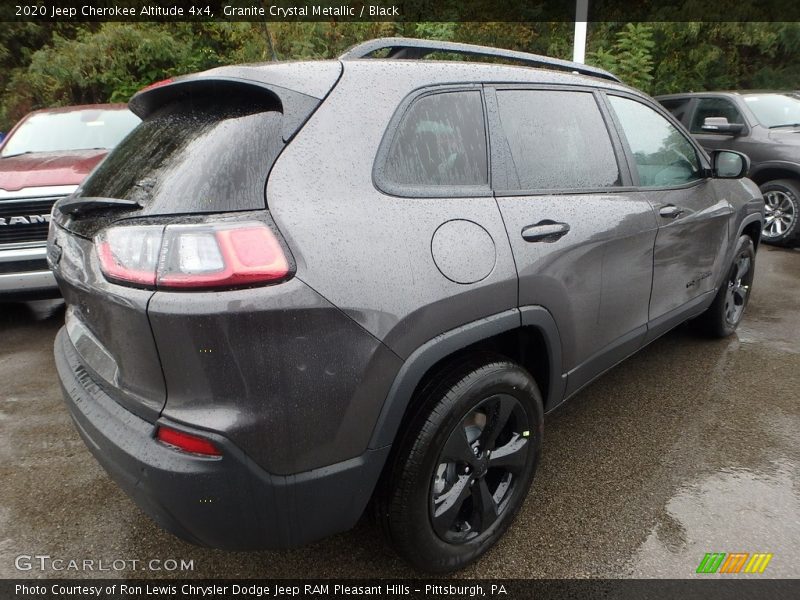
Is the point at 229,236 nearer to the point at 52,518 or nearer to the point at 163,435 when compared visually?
the point at 163,435

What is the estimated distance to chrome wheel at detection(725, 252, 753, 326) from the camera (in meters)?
3.78

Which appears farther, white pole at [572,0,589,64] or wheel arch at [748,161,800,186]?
white pole at [572,0,589,64]

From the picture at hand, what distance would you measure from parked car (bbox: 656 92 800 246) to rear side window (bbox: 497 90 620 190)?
4.66 metres

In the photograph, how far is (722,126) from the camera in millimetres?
6523

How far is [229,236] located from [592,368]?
170 centimetres

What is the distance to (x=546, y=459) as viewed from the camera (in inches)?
103

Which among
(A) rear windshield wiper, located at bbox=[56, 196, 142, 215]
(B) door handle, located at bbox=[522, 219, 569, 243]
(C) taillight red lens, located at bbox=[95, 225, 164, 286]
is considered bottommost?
(B) door handle, located at bbox=[522, 219, 569, 243]

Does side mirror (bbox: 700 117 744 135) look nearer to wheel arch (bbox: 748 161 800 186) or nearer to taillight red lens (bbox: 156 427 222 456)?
wheel arch (bbox: 748 161 800 186)

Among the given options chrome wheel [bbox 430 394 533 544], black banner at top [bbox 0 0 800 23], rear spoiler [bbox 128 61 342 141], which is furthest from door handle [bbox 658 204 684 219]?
black banner at top [bbox 0 0 800 23]

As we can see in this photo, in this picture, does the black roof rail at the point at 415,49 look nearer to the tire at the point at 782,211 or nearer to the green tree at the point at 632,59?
the tire at the point at 782,211

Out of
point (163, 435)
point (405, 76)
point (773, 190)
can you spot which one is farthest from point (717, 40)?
point (163, 435)

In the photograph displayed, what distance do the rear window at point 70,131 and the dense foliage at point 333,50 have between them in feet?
19.2

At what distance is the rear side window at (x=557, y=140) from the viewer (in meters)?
2.05

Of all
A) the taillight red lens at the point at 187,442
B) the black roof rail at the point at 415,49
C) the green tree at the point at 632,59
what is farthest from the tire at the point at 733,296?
the green tree at the point at 632,59
